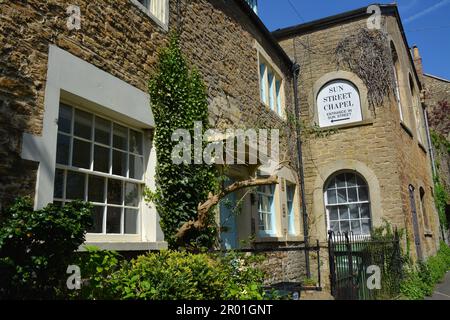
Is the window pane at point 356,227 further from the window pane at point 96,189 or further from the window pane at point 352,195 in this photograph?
the window pane at point 96,189

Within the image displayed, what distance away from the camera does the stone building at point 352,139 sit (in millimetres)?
11055

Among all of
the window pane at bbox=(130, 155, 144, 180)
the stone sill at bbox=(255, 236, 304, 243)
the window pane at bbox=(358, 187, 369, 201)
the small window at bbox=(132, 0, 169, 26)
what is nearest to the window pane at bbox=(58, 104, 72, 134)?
the window pane at bbox=(130, 155, 144, 180)

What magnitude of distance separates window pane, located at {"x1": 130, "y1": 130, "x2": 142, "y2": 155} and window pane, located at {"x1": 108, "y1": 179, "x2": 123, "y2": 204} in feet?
1.86

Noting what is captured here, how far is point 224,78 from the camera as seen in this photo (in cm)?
796

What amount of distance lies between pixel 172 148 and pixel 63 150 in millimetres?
1659

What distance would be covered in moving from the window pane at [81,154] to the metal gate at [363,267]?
4605mm

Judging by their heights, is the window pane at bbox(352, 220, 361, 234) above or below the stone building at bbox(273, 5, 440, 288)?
below

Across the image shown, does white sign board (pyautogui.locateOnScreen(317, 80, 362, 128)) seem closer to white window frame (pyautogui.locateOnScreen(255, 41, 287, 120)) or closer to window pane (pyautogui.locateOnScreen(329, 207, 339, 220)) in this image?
white window frame (pyautogui.locateOnScreen(255, 41, 287, 120))

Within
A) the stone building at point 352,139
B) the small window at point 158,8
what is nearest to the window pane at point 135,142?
the small window at point 158,8

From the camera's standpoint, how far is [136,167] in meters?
5.40

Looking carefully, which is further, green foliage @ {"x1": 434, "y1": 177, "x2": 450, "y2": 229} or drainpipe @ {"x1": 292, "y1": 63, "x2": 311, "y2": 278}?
green foliage @ {"x1": 434, "y1": 177, "x2": 450, "y2": 229}

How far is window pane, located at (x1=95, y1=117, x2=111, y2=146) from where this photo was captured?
4.83 meters
